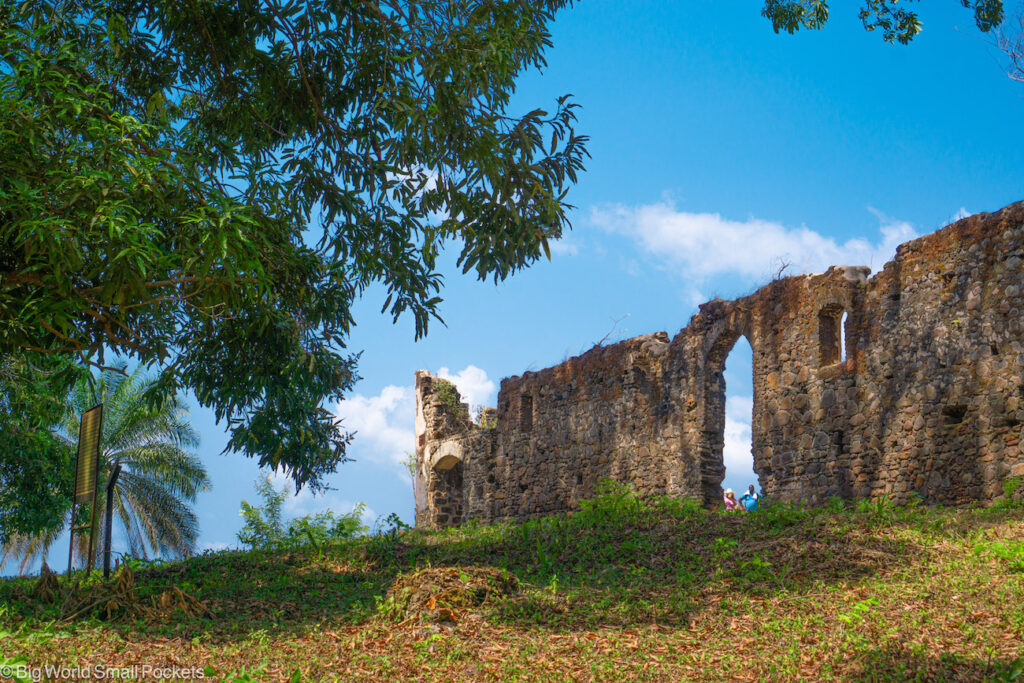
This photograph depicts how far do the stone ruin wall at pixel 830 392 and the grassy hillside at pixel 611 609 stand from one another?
1.70 metres

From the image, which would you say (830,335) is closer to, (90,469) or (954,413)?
(954,413)

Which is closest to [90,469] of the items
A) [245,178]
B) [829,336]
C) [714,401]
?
[245,178]

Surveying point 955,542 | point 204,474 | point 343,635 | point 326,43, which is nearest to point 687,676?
point 343,635

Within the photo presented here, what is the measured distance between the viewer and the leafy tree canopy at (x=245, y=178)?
25.0 feet

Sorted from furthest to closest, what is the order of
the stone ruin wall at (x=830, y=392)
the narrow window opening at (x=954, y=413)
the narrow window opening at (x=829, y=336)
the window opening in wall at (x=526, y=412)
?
the window opening in wall at (x=526, y=412) → the narrow window opening at (x=829, y=336) → the narrow window opening at (x=954, y=413) → the stone ruin wall at (x=830, y=392)

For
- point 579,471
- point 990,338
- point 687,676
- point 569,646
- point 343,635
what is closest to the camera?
point 687,676

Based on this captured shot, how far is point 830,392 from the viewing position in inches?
537

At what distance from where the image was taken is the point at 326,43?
10.1 metres

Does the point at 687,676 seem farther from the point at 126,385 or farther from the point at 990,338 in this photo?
the point at 126,385

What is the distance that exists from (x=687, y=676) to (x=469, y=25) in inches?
257

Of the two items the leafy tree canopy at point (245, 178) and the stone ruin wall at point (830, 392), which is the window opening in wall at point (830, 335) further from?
the leafy tree canopy at point (245, 178)

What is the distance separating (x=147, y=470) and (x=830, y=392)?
53.9ft

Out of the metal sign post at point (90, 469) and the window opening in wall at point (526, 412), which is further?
the window opening in wall at point (526, 412)

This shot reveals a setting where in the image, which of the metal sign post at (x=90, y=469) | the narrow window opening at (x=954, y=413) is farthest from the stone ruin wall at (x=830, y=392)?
the metal sign post at (x=90, y=469)
